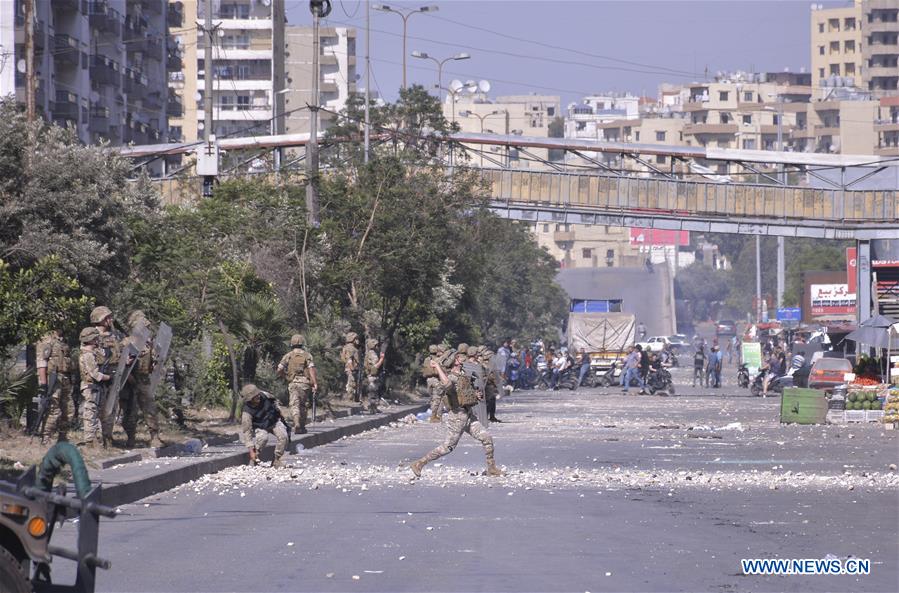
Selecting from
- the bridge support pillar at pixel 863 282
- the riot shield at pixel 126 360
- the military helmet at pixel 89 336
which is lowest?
the riot shield at pixel 126 360

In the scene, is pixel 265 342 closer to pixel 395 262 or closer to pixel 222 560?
pixel 395 262

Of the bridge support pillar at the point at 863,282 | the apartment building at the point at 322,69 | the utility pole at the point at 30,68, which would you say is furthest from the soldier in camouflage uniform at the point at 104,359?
the apartment building at the point at 322,69

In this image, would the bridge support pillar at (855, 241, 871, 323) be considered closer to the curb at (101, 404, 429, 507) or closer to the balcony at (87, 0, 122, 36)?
the curb at (101, 404, 429, 507)

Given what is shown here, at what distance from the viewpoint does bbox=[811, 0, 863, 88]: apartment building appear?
6299 inches

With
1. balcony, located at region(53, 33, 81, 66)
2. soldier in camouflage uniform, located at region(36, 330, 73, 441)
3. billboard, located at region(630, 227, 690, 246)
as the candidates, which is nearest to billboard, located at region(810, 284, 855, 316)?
balcony, located at region(53, 33, 81, 66)

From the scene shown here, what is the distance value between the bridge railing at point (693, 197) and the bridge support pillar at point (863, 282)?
1.60 meters

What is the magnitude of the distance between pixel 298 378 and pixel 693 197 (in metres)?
35.0

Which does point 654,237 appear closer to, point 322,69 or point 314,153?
point 322,69

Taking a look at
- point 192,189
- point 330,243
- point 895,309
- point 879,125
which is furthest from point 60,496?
point 879,125

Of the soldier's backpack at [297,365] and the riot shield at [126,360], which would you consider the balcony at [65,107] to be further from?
the riot shield at [126,360]

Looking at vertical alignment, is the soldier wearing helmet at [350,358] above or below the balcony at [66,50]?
below

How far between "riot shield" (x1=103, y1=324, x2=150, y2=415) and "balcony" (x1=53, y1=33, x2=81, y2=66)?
44.4m

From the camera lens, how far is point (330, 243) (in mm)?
36156

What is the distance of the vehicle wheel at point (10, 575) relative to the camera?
21.6 feet
